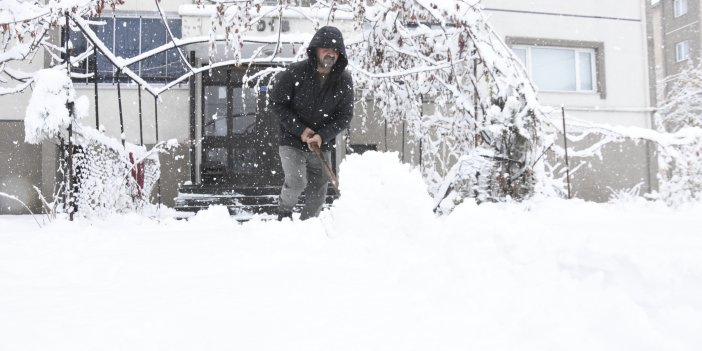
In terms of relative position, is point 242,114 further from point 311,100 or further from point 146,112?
point 311,100

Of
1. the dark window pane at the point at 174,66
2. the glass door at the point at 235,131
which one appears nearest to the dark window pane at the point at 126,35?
the dark window pane at the point at 174,66

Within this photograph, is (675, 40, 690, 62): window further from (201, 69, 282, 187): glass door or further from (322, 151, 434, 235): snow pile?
(322, 151, 434, 235): snow pile

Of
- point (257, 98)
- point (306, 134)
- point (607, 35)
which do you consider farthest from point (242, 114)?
point (607, 35)

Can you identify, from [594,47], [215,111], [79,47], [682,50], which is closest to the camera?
[215,111]

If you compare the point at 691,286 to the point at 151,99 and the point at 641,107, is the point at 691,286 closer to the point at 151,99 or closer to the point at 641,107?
the point at 151,99

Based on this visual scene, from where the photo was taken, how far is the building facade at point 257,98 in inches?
325

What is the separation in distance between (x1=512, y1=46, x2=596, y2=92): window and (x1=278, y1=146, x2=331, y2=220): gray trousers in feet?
25.5

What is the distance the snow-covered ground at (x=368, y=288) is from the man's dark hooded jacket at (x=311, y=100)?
1.24 metres

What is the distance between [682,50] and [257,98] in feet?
84.7

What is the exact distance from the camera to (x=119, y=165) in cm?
484

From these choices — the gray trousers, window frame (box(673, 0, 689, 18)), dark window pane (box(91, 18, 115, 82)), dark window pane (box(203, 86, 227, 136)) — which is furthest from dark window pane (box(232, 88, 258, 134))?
window frame (box(673, 0, 689, 18))

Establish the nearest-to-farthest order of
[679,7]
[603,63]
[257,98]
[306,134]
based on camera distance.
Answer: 1. [306,134]
2. [257,98]
3. [603,63]
4. [679,7]

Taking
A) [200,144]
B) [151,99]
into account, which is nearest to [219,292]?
[200,144]

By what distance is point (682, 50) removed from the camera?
25.0m
